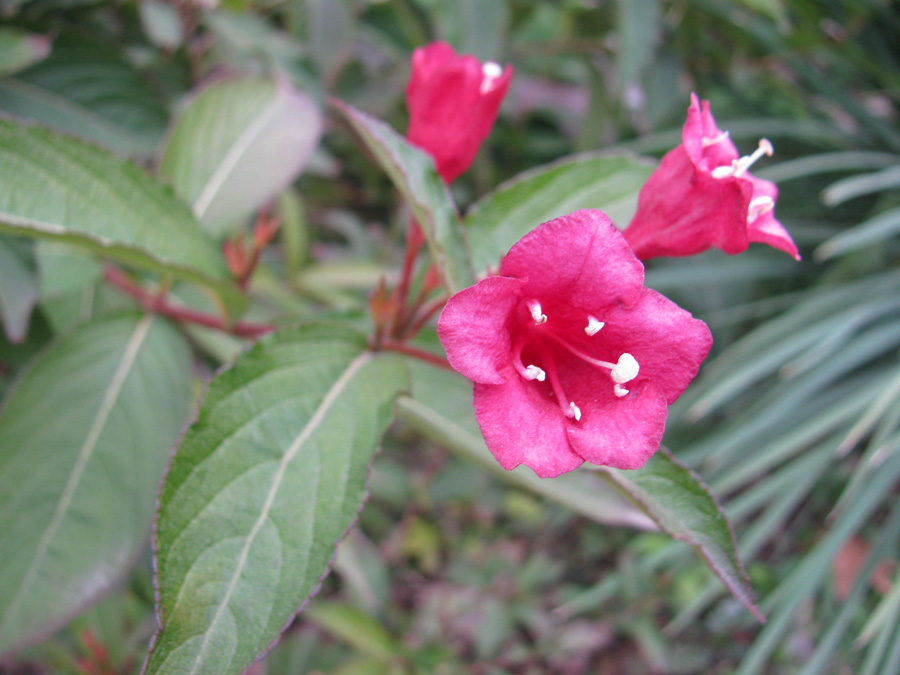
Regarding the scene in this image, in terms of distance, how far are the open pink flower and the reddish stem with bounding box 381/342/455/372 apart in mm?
136

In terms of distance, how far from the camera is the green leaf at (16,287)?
32.1 inches

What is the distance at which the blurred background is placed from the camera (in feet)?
4.68

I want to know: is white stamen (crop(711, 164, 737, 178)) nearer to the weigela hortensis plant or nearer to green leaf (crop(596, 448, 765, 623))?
the weigela hortensis plant

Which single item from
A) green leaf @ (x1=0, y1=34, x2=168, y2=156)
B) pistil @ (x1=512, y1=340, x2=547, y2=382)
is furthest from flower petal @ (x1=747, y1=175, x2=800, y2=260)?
green leaf @ (x1=0, y1=34, x2=168, y2=156)

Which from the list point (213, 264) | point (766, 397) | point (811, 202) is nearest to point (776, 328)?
point (766, 397)

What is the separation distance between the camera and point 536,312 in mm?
592

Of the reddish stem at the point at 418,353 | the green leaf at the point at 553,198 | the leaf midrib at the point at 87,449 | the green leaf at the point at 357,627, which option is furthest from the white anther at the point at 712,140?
the green leaf at the point at 357,627

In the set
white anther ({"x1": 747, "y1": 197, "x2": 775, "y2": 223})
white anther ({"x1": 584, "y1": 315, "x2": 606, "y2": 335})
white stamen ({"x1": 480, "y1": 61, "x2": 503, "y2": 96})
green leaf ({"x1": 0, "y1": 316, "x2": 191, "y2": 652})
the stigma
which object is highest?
white stamen ({"x1": 480, "y1": 61, "x2": 503, "y2": 96})

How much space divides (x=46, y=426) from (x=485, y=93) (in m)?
0.76

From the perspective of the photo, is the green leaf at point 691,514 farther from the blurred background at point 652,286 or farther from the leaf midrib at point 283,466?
the blurred background at point 652,286

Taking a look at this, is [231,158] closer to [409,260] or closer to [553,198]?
[409,260]

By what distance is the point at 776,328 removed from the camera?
189 cm

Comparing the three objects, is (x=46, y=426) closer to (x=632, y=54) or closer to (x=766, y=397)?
(x=632, y=54)

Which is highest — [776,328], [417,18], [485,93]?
[485,93]
